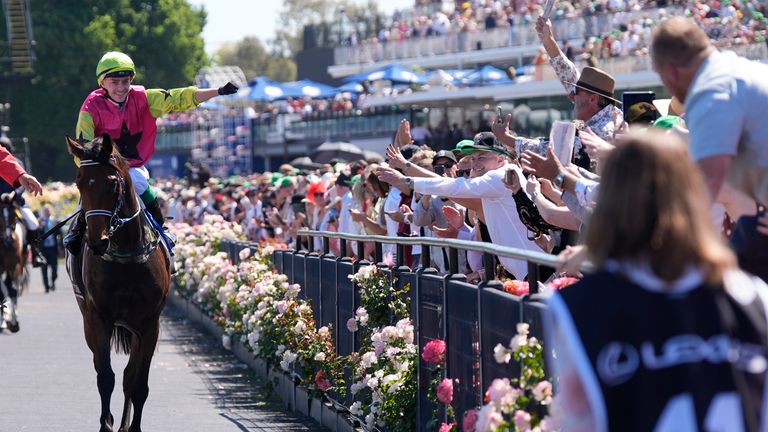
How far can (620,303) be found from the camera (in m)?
3.75

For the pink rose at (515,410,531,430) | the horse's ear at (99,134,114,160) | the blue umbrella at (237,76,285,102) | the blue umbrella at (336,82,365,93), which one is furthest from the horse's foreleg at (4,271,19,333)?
the blue umbrella at (237,76,285,102)

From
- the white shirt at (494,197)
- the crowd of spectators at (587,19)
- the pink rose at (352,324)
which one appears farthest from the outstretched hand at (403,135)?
the crowd of spectators at (587,19)

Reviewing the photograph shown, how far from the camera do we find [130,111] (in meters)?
11.3

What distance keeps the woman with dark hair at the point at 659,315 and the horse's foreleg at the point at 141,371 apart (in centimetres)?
721

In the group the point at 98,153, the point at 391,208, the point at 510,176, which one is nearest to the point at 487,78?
the point at 391,208

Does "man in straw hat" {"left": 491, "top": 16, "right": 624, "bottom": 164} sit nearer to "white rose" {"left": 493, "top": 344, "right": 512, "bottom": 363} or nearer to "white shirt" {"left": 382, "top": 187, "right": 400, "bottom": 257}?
"white rose" {"left": 493, "top": 344, "right": 512, "bottom": 363}

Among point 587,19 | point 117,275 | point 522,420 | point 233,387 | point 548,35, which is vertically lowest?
point 233,387

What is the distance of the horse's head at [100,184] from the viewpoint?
33.8 feet

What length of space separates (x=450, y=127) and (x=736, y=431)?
3275 cm

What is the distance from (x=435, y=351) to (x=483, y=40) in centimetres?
4214

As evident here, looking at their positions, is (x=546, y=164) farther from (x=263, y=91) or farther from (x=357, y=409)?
(x=263, y=91)

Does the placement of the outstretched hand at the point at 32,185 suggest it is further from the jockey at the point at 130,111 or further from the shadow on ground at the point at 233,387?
the shadow on ground at the point at 233,387

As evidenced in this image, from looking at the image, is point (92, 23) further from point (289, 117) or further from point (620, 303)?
point (620, 303)

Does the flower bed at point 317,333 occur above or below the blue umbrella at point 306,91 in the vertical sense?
above
